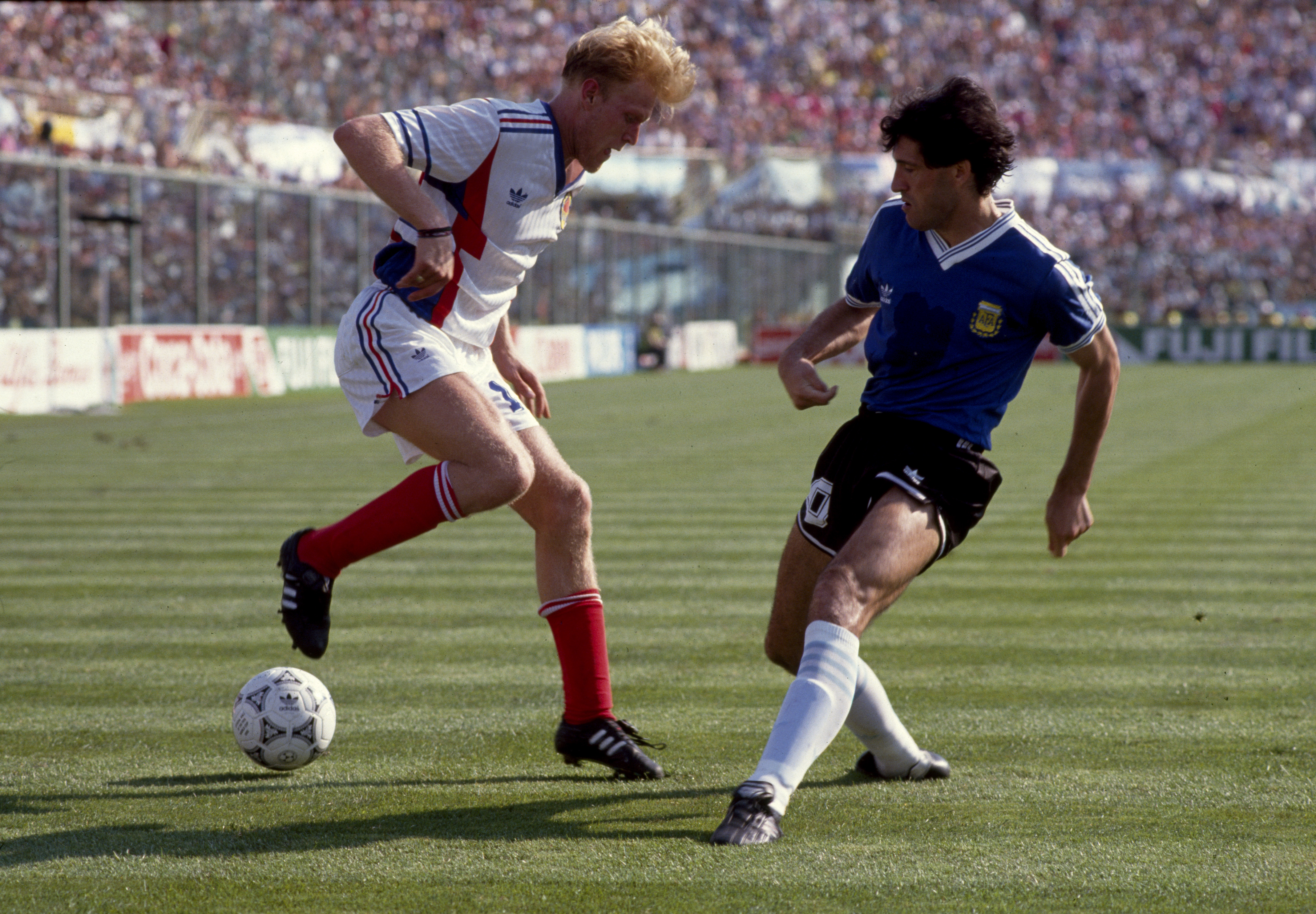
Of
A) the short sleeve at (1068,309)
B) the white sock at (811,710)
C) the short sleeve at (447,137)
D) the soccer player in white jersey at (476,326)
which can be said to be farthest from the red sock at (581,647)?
the short sleeve at (1068,309)

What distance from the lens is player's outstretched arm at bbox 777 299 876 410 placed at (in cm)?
443

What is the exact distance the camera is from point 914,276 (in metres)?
4.30

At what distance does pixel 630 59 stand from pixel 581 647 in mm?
1726

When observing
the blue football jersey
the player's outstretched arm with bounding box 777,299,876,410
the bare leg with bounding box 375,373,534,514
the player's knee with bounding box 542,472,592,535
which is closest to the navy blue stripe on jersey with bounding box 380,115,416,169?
the bare leg with bounding box 375,373,534,514

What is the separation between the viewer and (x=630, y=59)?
4395 mm

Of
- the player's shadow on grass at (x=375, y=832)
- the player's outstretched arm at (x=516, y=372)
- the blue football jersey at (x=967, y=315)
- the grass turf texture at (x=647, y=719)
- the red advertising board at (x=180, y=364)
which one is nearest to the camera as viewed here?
the grass turf texture at (x=647, y=719)

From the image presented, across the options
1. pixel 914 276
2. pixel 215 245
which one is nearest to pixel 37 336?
pixel 215 245

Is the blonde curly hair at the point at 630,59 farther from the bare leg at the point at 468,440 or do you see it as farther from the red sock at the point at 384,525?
the red sock at the point at 384,525

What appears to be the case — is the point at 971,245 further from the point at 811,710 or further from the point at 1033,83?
the point at 1033,83

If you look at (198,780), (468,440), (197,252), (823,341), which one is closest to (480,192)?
(468,440)

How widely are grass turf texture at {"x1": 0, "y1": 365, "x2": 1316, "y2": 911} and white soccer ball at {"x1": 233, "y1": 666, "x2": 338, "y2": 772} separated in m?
0.08

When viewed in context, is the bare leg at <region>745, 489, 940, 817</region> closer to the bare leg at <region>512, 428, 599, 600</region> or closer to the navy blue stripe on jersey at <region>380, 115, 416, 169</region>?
the bare leg at <region>512, 428, 599, 600</region>

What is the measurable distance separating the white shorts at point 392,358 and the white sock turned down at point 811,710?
1229mm

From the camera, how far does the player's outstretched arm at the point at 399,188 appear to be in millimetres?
4129
